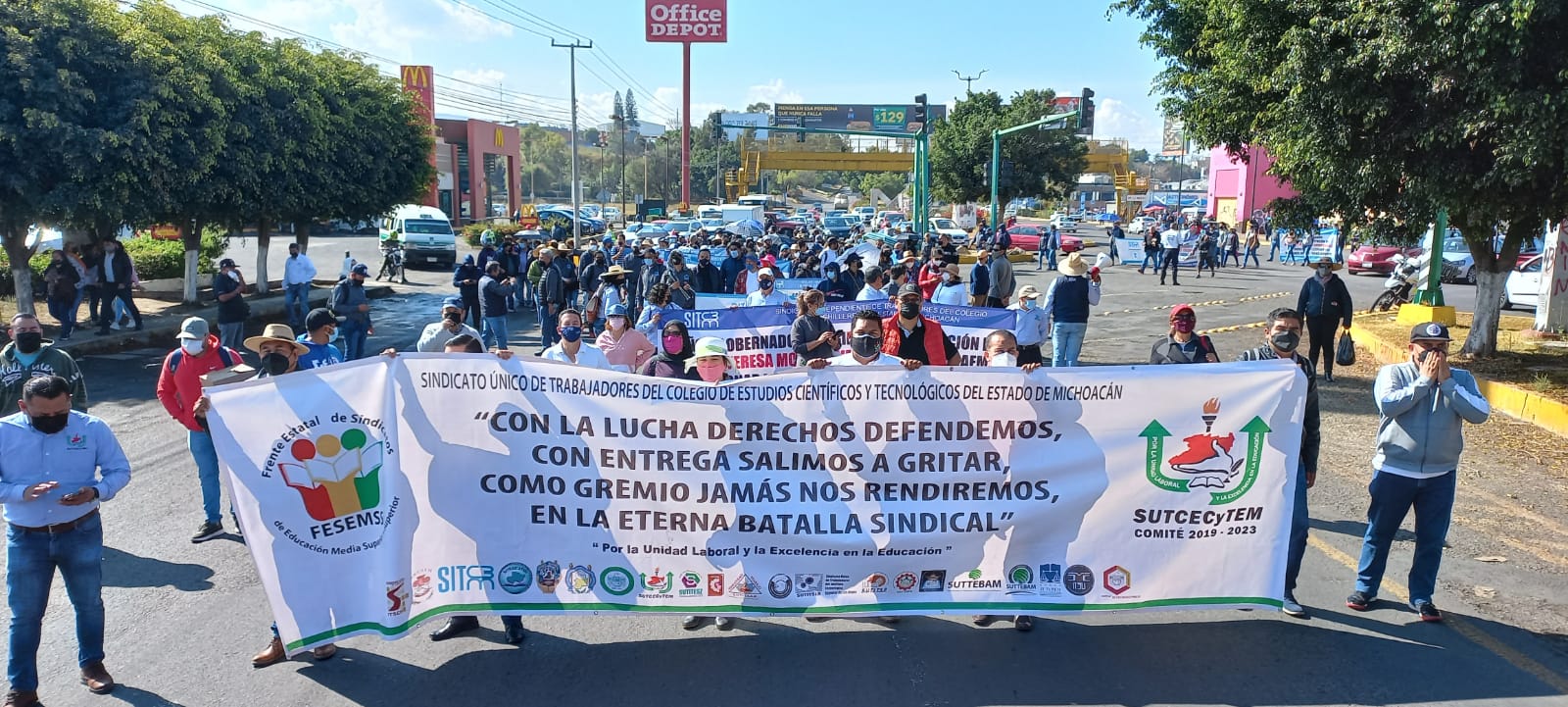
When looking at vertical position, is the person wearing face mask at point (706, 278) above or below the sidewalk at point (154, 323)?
above

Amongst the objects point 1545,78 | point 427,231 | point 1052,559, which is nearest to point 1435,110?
point 1545,78

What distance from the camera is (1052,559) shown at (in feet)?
17.9

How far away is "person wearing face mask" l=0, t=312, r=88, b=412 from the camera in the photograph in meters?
6.57

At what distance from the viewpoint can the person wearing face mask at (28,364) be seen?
6.57m

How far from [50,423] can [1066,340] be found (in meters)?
9.86

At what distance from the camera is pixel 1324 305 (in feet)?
42.6

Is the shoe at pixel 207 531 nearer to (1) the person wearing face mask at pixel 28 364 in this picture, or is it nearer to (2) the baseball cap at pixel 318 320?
(1) the person wearing face mask at pixel 28 364

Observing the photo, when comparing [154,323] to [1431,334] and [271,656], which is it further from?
[1431,334]

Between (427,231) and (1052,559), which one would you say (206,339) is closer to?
(1052,559)

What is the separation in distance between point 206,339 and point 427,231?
28.1m

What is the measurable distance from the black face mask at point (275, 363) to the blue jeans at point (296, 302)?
1375 centimetres

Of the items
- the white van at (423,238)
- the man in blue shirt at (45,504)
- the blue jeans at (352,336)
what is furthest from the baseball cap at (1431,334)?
the white van at (423,238)

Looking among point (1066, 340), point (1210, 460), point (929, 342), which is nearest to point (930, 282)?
point (1066, 340)

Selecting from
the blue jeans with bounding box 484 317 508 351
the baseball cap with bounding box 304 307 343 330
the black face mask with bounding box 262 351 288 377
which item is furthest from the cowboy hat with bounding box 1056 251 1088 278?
the black face mask with bounding box 262 351 288 377
